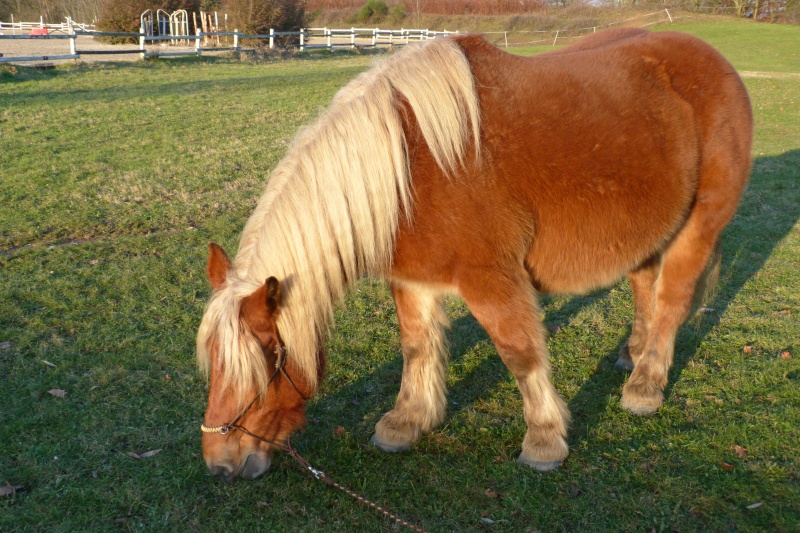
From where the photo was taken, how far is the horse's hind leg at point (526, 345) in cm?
305

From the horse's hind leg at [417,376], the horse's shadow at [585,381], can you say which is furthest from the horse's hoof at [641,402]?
the horse's hind leg at [417,376]

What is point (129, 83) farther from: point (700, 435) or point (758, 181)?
point (700, 435)

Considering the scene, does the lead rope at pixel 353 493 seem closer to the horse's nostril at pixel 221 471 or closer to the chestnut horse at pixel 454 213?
the chestnut horse at pixel 454 213

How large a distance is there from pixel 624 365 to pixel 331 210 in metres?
2.76

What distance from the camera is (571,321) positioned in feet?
17.4

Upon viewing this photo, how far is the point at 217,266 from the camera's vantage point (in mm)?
2781

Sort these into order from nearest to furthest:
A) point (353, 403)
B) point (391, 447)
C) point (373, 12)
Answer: point (391, 447) < point (353, 403) < point (373, 12)

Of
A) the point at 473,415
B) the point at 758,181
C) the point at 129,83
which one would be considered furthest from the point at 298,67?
the point at 473,415

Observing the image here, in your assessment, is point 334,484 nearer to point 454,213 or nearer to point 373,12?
point 454,213

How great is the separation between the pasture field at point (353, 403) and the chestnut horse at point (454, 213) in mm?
285

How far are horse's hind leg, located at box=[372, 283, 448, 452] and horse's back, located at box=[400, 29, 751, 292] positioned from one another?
2.10 ft

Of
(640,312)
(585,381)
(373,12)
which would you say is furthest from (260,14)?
(585,381)

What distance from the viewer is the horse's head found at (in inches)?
105

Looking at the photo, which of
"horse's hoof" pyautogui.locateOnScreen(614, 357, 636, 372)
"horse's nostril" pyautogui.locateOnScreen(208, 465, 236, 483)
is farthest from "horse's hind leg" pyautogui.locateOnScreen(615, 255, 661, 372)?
"horse's nostril" pyautogui.locateOnScreen(208, 465, 236, 483)
